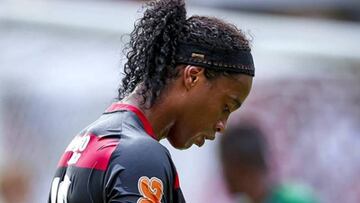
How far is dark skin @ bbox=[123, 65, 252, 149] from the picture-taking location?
134 inches

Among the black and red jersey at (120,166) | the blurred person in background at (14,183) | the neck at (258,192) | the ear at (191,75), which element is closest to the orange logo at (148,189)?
the black and red jersey at (120,166)

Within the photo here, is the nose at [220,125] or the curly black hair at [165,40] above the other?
the curly black hair at [165,40]

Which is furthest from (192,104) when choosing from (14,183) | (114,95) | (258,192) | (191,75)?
(14,183)

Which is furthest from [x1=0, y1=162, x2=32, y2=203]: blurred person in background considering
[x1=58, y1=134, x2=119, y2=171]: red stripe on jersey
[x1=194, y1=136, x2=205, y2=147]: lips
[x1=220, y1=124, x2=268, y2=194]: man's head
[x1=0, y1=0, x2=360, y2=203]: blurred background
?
[x1=58, y1=134, x2=119, y2=171]: red stripe on jersey

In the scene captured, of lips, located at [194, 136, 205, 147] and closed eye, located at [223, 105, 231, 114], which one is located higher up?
closed eye, located at [223, 105, 231, 114]

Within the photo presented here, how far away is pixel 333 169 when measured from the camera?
6328 millimetres

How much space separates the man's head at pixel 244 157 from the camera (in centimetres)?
598

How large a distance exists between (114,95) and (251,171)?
0.83 metres

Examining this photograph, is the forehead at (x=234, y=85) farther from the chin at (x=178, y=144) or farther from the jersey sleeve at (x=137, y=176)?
the jersey sleeve at (x=137, y=176)

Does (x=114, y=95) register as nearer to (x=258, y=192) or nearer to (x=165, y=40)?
(x=258, y=192)

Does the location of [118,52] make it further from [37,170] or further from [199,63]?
[199,63]

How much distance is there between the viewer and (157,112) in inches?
134

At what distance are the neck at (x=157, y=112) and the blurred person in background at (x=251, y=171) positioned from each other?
2551mm

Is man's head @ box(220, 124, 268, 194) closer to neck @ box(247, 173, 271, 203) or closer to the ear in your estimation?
neck @ box(247, 173, 271, 203)
